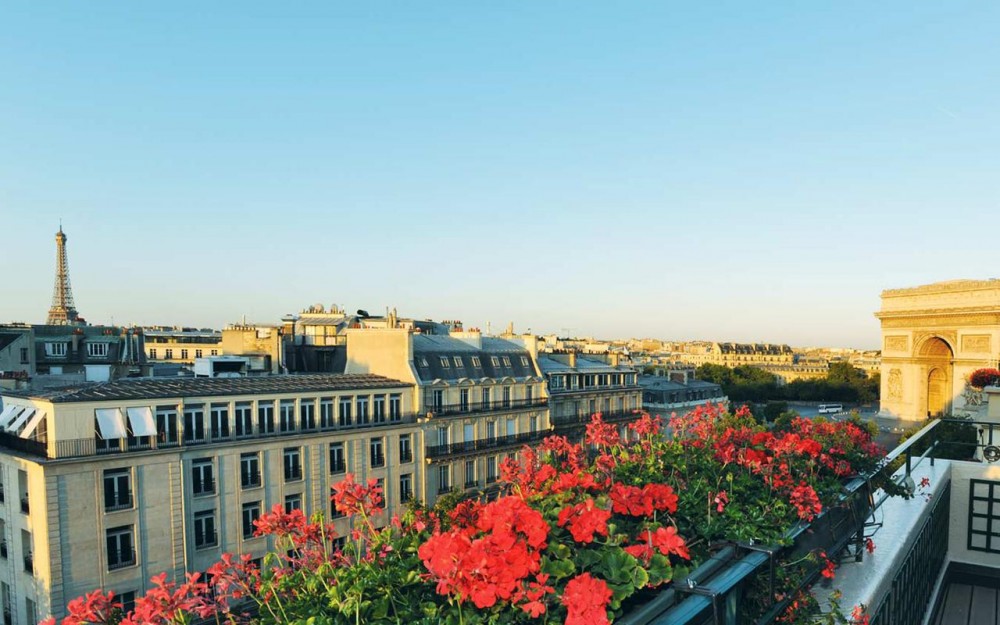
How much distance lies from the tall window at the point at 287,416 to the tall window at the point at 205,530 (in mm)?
4341

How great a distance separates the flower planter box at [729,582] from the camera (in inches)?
138

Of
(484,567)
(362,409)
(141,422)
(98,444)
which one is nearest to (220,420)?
(141,422)

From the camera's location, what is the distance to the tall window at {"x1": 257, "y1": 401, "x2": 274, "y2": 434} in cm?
2611

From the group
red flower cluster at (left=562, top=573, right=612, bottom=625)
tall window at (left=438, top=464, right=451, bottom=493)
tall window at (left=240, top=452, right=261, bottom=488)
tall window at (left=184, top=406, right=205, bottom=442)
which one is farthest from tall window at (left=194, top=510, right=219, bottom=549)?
red flower cluster at (left=562, top=573, right=612, bottom=625)

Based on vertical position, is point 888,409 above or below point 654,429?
below

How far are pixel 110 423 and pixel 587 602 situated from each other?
23.0 metres

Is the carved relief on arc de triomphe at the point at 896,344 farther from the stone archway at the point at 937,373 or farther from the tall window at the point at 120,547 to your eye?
the tall window at the point at 120,547

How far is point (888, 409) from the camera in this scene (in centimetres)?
5988

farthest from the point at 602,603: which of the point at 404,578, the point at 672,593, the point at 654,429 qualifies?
the point at 654,429

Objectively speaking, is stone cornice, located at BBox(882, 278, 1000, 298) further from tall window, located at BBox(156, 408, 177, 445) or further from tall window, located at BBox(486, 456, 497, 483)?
A: tall window, located at BBox(156, 408, 177, 445)

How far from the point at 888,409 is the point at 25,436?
65679 millimetres

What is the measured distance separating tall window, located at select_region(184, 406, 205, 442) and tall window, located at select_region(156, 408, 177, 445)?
0.60 meters

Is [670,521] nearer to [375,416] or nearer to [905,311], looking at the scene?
[375,416]

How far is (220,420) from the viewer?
81.7ft
